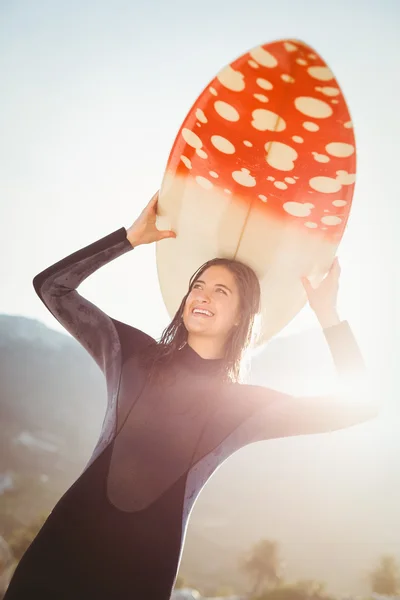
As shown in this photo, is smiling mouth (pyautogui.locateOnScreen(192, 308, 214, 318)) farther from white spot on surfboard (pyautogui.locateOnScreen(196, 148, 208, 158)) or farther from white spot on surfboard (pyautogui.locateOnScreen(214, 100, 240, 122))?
white spot on surfboard (pyautogui.locateOnScreen(214, 100, 240, 122))

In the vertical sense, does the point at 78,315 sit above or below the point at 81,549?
above

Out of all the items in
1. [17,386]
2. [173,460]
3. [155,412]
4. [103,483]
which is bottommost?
[103,483]

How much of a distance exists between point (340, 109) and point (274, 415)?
61.0 inches

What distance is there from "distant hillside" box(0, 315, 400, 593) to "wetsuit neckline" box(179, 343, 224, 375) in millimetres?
53726

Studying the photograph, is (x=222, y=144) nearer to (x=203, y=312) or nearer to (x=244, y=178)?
(x=244, y=178)

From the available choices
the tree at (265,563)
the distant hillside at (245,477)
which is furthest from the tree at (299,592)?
the distant hillside at (245,477)

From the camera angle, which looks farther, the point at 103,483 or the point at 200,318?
the point at 200,318

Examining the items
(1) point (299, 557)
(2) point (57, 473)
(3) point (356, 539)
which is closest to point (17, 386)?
(2) point (57, 473)

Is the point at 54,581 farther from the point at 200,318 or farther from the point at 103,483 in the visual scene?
the point at 200,318

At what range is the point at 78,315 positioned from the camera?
231cm

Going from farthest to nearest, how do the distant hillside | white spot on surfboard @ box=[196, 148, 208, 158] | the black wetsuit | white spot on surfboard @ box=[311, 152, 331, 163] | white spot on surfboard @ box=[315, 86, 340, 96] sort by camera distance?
the distant hillside → white spot on surfboard @ box=[196, 148, 208, 158] → white spot on surfboard @ box=[311, 152, 331, 163] → white spot on surfboard @ box=[315, 86, 340, 96] → the black wetsuit

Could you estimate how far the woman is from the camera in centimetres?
167

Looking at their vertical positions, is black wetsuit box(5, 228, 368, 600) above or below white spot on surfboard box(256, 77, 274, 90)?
below

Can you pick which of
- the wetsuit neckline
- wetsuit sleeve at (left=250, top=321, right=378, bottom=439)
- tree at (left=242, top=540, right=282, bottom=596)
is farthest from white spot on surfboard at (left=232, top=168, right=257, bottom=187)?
tree at (left=242, top=540, right=282, bottom=596)
